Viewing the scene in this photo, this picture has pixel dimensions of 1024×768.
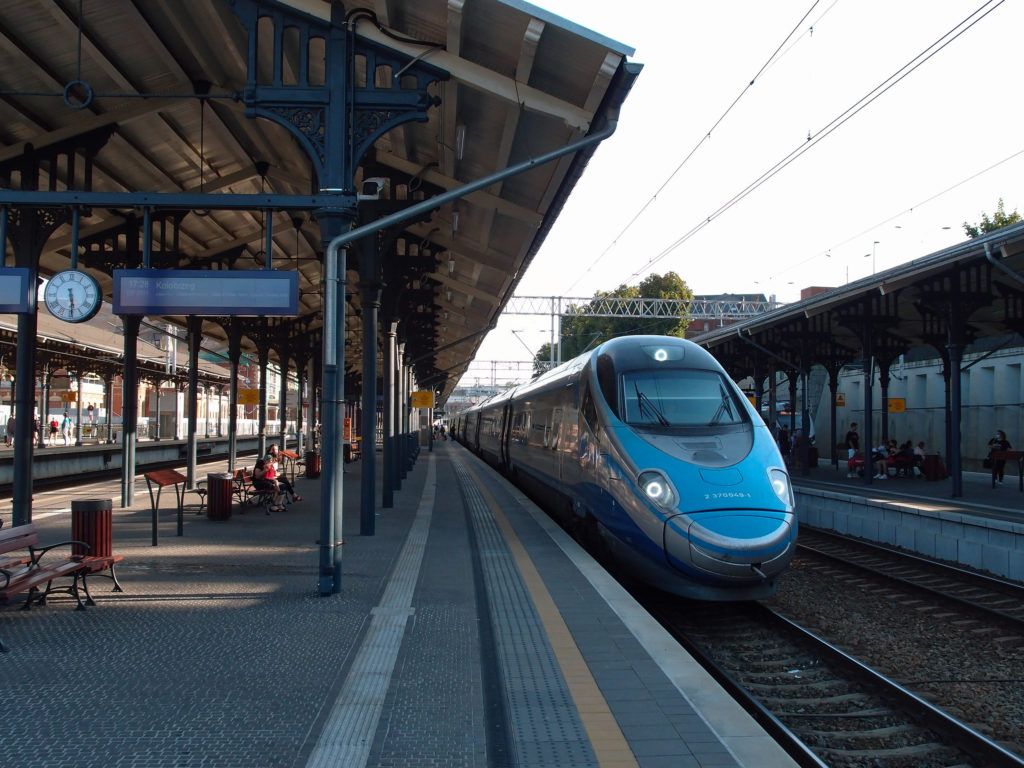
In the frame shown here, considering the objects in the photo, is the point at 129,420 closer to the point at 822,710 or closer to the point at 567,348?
the point at 822,710

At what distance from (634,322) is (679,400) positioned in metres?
49.8

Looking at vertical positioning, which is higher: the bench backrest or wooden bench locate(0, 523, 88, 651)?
the bench backrest

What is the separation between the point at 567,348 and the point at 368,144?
65.4m

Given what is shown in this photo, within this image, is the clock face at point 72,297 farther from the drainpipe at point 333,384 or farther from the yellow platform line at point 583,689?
the yellow platform line at point 583,689

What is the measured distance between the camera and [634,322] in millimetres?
58938

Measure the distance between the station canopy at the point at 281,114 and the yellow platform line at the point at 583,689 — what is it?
4.22 m

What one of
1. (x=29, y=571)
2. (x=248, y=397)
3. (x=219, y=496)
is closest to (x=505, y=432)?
(x=219, y=496)

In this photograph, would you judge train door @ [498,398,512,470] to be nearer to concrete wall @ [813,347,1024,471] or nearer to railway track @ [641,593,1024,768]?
concrete wall @ [813,347,1024,471]

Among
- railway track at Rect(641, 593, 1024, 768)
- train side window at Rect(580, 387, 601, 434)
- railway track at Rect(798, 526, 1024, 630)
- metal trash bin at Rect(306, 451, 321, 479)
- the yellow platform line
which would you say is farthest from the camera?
metal trash bin at Rect(306, 451, 321, 479)

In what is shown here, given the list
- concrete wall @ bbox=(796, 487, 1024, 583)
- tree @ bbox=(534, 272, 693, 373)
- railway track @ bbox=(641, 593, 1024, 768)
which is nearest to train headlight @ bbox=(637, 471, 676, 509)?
railway track @ bbox=(641, 593, 1024, 768)

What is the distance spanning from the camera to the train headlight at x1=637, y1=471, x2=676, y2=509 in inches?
319

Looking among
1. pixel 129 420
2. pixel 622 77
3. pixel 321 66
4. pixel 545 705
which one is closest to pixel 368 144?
pixel 622 77

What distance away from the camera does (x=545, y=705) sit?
5.09 m

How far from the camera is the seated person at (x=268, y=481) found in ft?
50.5
